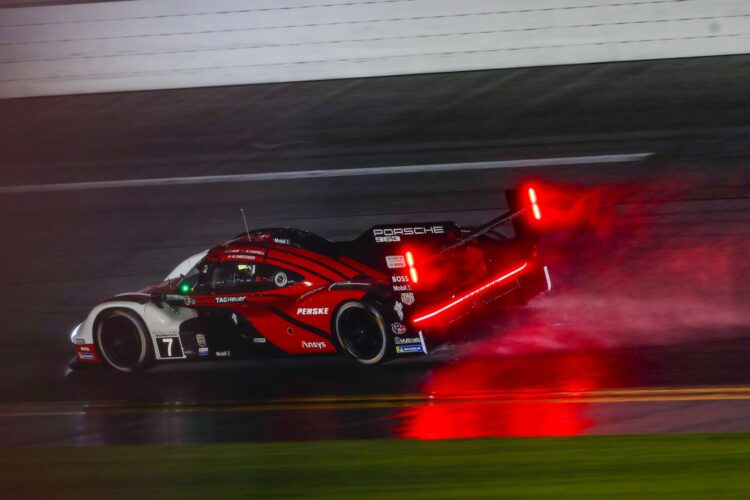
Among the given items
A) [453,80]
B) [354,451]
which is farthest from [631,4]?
[354,451]

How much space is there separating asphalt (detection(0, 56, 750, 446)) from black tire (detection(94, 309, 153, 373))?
0.66ft

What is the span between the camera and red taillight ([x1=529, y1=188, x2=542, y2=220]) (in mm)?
10453

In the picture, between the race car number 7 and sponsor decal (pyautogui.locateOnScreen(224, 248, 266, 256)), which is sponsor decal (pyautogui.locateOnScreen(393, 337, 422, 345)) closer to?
sponsor decal (pyautogui.locateOnScreen(224, 248, 266, 256))

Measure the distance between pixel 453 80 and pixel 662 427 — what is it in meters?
11.7

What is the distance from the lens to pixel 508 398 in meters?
9.48

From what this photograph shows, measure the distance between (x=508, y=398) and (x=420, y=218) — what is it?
5018mm

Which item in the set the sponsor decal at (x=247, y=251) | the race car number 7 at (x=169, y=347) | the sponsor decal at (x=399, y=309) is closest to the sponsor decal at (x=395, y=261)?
the sponsor decal at (x=399, y=309)

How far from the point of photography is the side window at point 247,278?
10.8 meters

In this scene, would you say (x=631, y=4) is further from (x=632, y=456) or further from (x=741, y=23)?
(x=632, y=456)

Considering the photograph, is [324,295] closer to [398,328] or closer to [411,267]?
[398,328]

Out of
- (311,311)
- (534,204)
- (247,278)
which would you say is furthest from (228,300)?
(534,204)

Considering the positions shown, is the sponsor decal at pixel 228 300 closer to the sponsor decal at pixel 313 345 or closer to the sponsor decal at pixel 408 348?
the sponsor decal at pixel 313 345

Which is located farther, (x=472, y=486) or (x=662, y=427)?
(x=662, y=427)

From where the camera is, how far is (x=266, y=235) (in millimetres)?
11055
